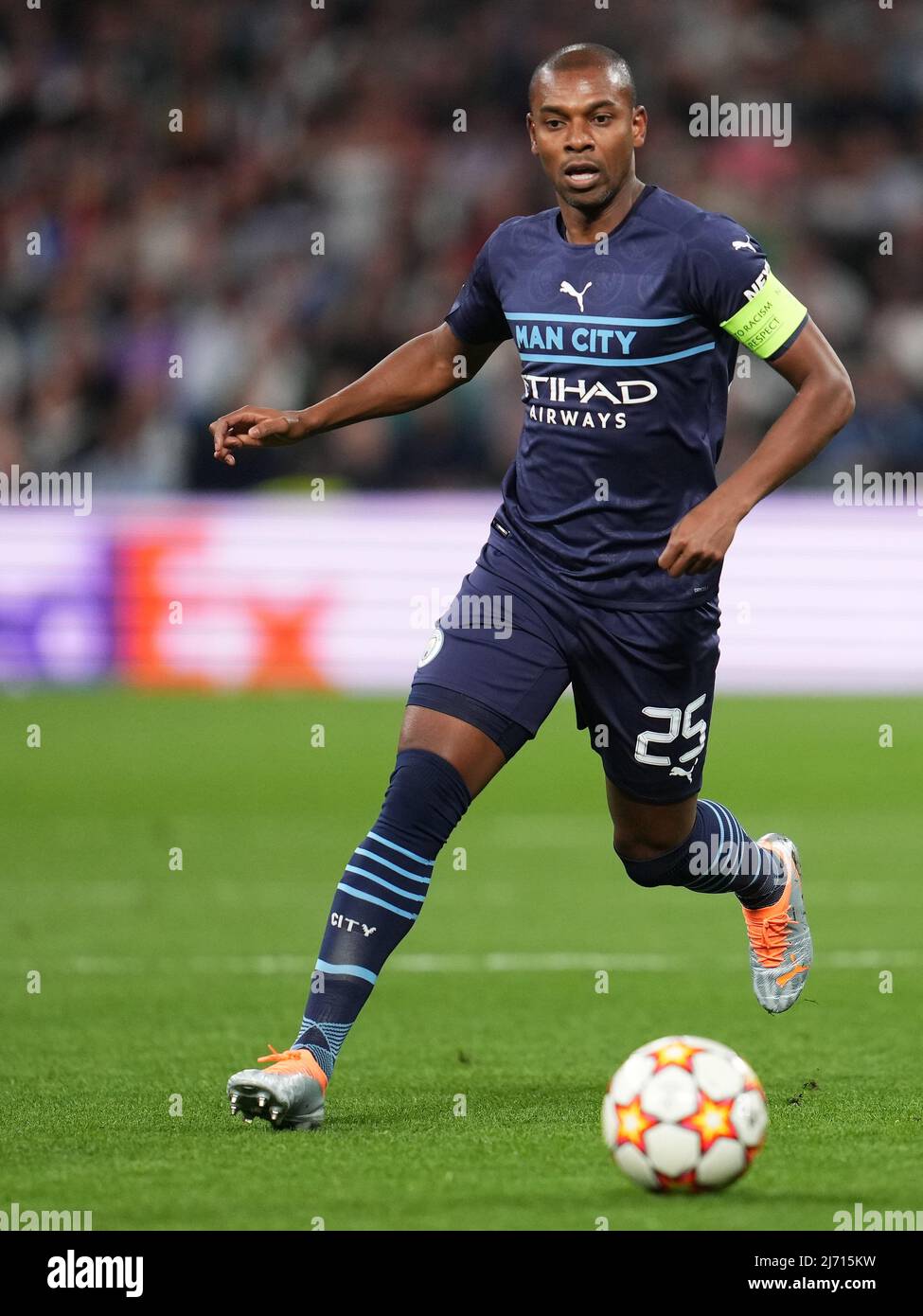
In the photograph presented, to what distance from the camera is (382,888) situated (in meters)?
5.28

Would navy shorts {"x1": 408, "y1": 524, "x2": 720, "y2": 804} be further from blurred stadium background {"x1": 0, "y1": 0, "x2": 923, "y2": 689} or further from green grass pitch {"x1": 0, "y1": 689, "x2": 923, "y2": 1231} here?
blurred stadium background {"x1": 0, "y1": 0, "x2": 923, "y2": 689}

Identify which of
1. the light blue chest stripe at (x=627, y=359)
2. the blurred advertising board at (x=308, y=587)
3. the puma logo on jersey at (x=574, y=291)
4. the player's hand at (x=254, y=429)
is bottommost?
the player's hand at (x=254, y=429)

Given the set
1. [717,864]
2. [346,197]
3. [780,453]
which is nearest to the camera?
[780,453]

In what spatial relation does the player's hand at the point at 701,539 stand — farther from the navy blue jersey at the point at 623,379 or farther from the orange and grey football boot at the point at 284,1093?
the orange and grey football boot at the point at 284,1093

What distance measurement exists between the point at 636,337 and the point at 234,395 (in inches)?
517

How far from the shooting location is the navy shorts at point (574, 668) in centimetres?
542

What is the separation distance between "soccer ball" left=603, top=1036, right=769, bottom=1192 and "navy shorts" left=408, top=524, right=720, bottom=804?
Result: 121 cm

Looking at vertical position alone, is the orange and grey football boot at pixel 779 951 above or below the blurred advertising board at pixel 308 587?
below

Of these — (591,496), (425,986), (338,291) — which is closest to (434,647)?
(591,496)

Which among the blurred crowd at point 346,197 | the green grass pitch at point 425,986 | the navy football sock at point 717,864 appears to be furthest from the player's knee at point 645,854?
the blurred crowd at point 346,197

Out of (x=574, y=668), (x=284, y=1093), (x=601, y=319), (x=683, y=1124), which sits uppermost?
(x=601, y=319)

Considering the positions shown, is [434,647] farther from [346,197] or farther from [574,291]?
[346,197]

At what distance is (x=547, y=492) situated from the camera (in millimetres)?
5566

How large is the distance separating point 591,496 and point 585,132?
2.87ft
